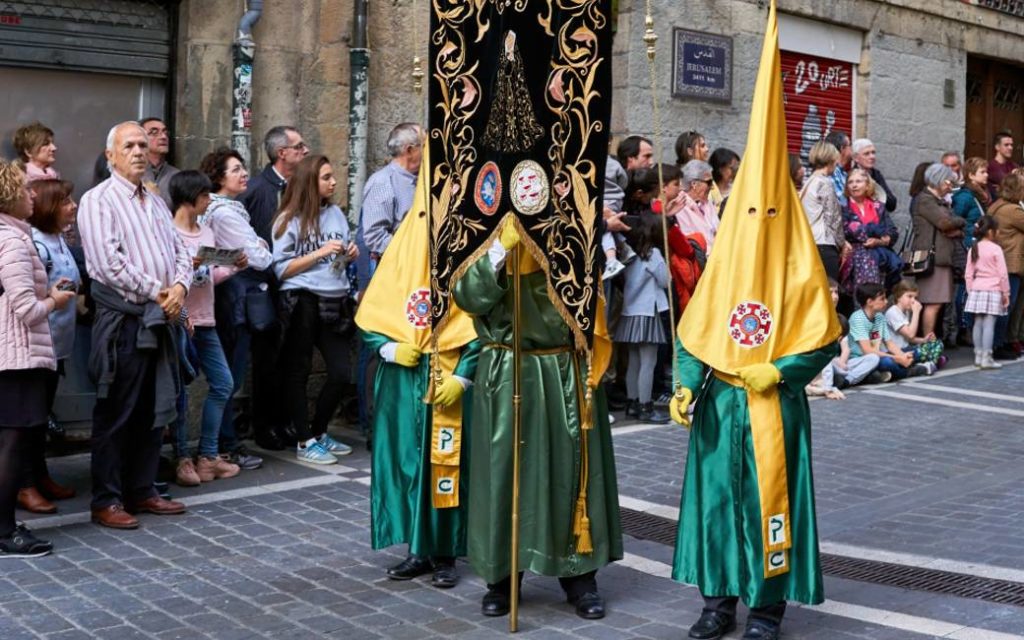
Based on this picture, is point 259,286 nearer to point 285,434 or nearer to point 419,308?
point 285,434

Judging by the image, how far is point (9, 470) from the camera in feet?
22.0

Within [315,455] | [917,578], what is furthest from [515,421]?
[315,455]

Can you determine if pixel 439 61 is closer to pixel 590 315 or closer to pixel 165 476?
pixel 590 315

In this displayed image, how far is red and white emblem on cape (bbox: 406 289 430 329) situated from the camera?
6.43 metres

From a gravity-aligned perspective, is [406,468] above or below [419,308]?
below

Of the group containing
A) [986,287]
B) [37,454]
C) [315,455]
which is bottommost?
[315,455]

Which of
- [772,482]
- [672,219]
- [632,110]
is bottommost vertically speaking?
[772,482]

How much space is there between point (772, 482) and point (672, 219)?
5.50m

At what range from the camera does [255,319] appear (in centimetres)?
877

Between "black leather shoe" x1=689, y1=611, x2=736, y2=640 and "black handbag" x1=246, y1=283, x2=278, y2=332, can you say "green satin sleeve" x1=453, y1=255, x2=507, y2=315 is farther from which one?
"black handbag" x1=246, y1=283, x2=278, y2=332

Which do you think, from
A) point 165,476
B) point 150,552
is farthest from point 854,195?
point 150,552

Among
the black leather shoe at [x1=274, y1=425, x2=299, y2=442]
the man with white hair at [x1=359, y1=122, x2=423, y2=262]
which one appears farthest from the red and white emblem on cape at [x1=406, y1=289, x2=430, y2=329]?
the black leather shoe at [x1=274, y1=425, x2=299, y2=442]

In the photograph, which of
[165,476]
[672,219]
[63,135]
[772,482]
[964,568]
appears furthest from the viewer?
[672,219]

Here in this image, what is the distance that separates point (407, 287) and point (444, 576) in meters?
1.31
